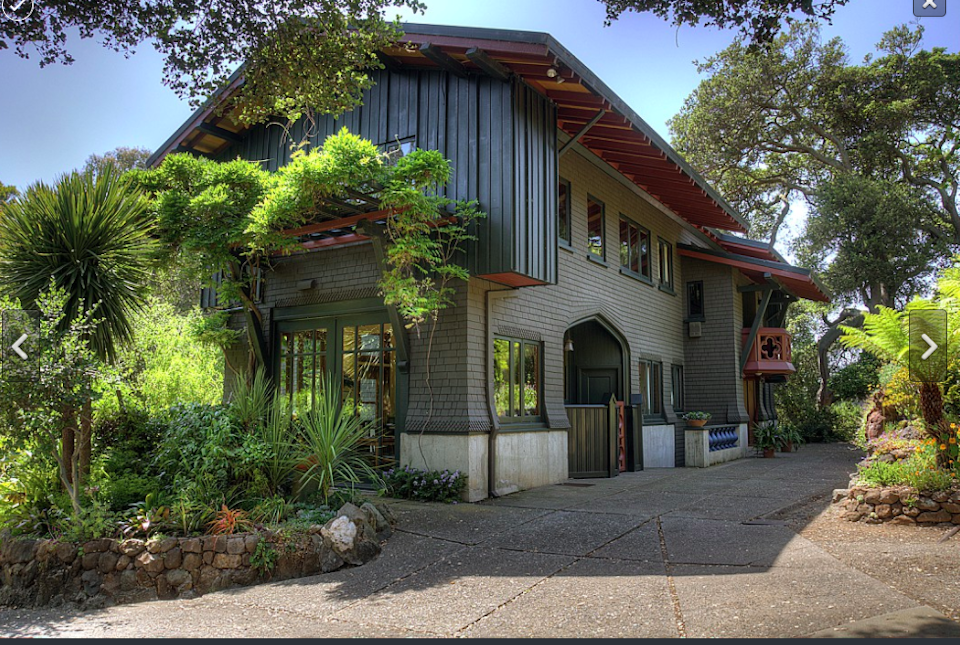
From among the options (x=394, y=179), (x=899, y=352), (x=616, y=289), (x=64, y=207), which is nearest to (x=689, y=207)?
(x=616, y=289)

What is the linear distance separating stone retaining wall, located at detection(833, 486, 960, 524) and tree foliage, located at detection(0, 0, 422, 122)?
24.1 ft

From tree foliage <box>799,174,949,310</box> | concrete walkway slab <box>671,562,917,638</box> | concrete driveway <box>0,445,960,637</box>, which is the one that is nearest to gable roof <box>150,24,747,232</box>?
concrete driveway <box>0,445,960,637</box>

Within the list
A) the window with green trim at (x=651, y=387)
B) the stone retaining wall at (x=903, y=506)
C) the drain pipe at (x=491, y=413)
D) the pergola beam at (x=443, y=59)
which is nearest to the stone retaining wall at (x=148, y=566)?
the drain pipe at (x=491, y=413)

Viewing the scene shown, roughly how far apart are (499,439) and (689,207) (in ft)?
30.5

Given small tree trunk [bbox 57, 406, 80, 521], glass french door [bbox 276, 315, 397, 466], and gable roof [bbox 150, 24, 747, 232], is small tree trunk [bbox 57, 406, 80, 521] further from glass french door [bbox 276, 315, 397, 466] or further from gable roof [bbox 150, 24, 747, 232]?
gable roof [bbox 150, 24, 747, 232]

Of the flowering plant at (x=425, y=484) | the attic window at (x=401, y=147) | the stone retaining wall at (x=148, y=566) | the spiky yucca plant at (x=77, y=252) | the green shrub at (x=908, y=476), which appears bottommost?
the stone retaining wall at (x=148, y=566)

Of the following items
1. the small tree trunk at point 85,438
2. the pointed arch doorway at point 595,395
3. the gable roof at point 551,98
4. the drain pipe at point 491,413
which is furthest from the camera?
the pointed arch doorway at point 595,395

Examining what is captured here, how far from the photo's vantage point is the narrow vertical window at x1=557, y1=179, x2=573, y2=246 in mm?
12750

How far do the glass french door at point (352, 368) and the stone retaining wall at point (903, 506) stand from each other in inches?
248

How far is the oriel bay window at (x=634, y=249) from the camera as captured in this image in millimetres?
15445

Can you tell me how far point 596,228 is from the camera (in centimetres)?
1421

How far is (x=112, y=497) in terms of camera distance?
7273mm

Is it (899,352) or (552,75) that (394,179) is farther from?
(899,352)

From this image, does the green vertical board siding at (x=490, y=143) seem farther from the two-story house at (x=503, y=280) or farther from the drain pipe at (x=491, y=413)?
the drain pipe at (x=491, y=413)
